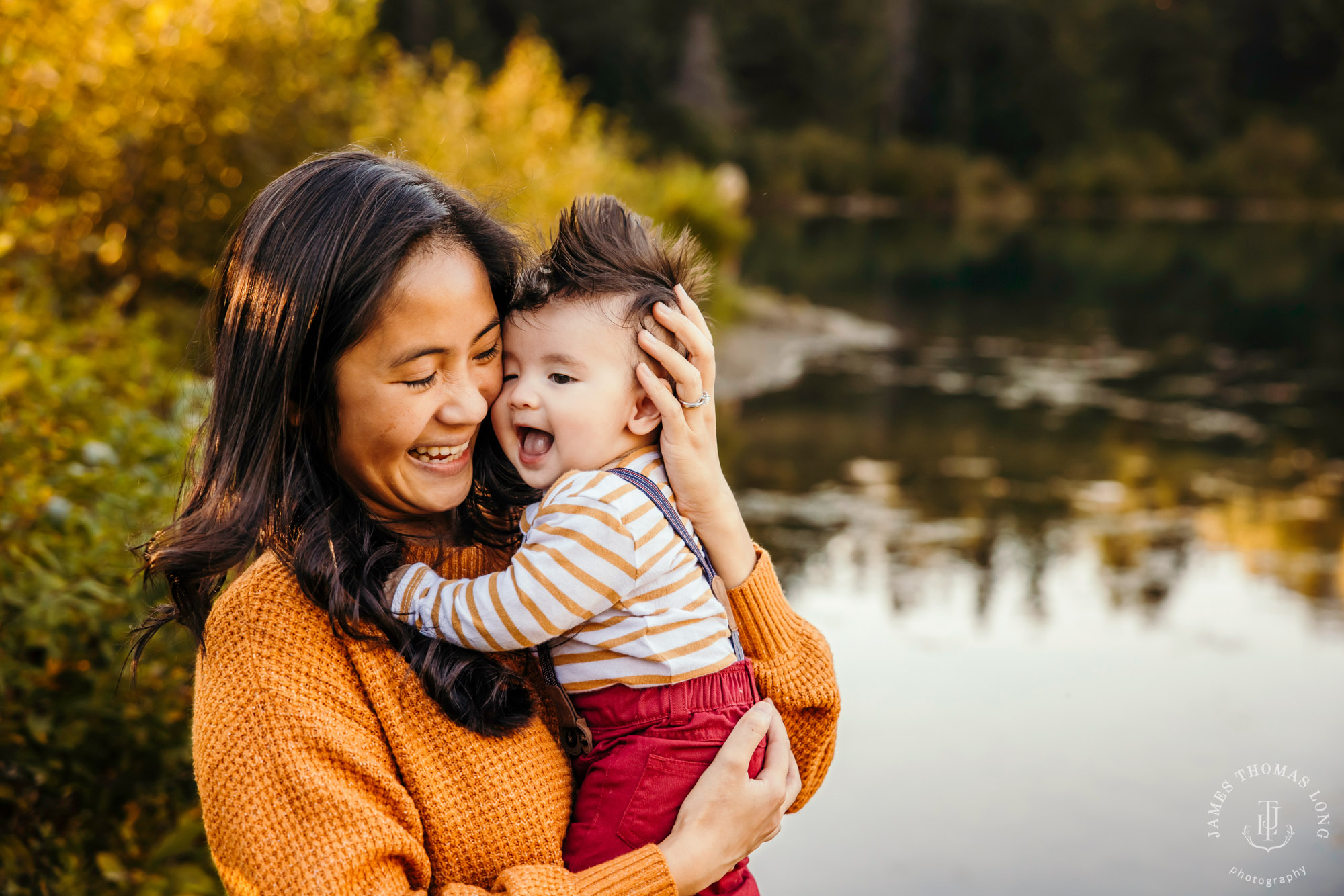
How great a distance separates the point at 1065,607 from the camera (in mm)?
5793

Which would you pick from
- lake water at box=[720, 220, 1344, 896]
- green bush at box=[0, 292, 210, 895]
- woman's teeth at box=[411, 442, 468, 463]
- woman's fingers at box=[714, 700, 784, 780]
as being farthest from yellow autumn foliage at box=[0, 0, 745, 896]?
lake water at box=[720, 220, 1344, 896]

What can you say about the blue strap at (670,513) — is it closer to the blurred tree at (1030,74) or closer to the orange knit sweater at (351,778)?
the orange knit sweater at (351,778)

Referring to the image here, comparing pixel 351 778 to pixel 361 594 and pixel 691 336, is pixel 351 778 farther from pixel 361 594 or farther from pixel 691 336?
pixel 691 336

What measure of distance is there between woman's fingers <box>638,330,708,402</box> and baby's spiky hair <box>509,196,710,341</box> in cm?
4

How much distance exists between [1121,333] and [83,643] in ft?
46.1

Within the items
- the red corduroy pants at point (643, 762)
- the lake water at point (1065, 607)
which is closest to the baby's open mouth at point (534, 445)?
the red corduroy pants at point (643, 762)

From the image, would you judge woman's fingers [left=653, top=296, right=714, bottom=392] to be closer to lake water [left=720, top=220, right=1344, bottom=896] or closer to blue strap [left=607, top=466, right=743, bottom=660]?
blue strap [left=607, top=466, right=743, bottom=660]

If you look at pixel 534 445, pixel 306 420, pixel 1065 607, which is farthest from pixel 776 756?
pixel 1065 607

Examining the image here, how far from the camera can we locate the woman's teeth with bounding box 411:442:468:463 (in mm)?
1646

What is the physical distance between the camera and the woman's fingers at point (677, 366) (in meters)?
1.70

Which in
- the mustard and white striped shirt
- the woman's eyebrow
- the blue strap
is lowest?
the mustard and white striped shirt

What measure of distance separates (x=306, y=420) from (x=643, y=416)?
0.48 metres

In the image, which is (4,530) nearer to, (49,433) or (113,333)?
(49,433)

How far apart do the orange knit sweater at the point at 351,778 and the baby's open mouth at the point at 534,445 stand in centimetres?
37
